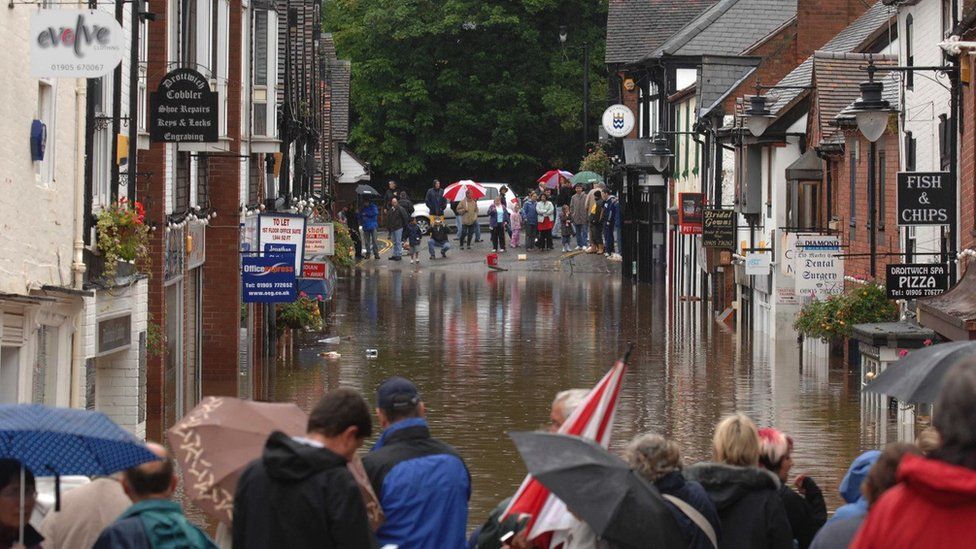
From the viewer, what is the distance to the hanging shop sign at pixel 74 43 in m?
14.8

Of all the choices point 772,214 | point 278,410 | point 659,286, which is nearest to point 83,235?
point 278,410

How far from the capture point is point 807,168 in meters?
36.4

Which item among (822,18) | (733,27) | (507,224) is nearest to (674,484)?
(822,18)

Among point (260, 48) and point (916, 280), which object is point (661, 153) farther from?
point (916, 280)

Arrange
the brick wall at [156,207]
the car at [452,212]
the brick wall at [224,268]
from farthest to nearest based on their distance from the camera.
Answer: the car at [452,212], the brick wall at [224,268], the brick wall at [156,207]

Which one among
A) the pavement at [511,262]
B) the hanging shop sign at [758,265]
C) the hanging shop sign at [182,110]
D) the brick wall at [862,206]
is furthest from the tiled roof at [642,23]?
the hanging shop sign at [182,110]

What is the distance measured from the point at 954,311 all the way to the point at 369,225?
3835 centimetres

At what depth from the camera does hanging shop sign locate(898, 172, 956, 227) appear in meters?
23.1

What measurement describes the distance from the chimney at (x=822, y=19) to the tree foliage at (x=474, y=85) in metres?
28.6

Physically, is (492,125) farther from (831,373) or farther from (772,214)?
(831,373)

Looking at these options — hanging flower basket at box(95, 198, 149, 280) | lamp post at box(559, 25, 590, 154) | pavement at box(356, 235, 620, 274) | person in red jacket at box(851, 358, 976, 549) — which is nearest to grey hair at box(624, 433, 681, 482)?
person in red jacket at box(851, 358, 976, 549)

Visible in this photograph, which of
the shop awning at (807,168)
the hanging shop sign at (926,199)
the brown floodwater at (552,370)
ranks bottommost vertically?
the brown floodwater at (552,370)

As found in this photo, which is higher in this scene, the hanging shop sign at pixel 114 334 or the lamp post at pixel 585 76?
the lamp post at pixel 585 76

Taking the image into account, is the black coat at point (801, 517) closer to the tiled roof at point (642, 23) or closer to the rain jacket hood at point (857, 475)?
the rain jacket hood at point (857, 475)
